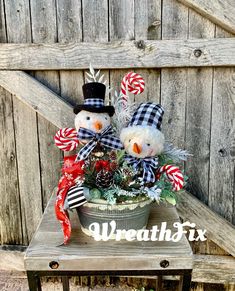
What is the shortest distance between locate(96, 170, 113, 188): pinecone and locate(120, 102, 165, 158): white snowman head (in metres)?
0.09

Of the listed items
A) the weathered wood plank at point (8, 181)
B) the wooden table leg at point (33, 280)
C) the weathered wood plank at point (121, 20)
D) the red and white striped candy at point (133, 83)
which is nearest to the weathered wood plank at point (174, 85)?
the weathered wood plank at point (121, 20)

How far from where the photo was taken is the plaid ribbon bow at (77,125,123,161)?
3.59ft

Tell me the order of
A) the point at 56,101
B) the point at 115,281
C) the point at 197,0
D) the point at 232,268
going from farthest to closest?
the point at 115,281
the point at 232,268
the point at 56,101
the point at 197,0

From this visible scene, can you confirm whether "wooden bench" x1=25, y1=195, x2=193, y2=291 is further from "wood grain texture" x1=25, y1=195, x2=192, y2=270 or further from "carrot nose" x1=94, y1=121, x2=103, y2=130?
"carrot nose" x1=94, y1=121, x2=103, y2=130

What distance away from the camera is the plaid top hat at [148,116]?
1.08 metres

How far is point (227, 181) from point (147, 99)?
1.62 ft

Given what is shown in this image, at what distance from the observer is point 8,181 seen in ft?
5.49

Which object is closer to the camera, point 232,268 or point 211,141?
point 211,141

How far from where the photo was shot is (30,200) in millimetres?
1688

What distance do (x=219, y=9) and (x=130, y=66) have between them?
40cm

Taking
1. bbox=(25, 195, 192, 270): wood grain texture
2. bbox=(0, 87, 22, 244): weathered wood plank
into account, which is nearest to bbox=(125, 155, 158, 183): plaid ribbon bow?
bbox=(25, 195, 192, 270): wood grain texture

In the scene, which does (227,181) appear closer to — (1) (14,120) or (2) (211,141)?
(2) (211,141)

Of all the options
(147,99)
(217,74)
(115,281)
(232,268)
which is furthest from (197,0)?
(115,281)

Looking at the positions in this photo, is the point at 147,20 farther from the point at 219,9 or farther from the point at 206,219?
the point at 206,219
